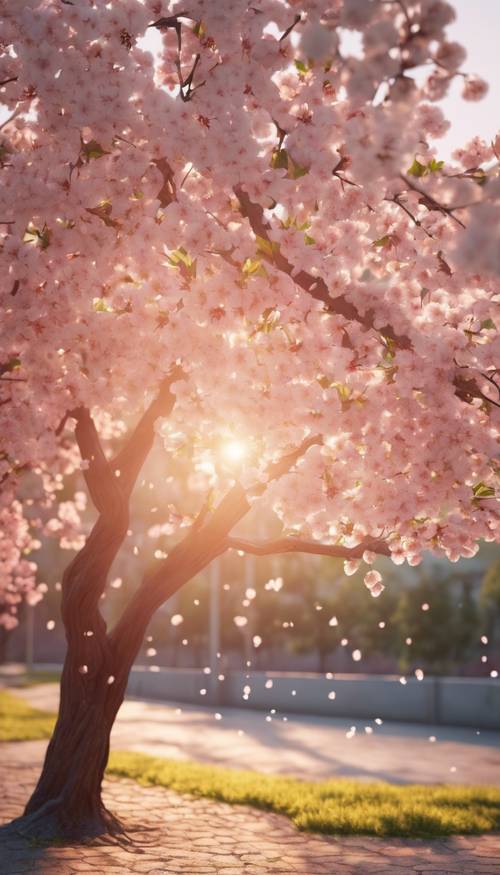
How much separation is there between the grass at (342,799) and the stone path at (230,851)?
312 mm

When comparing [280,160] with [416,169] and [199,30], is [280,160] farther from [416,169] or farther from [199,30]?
[199,30]

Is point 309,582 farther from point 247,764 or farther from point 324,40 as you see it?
point 324,40

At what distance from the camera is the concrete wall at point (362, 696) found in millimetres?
20312

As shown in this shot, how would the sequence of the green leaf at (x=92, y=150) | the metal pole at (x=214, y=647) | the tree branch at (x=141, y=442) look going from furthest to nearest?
the metal pole at (x=214, y=647), the tree branch at (x=141, y=442), the green leaf at (x=92, y=150)

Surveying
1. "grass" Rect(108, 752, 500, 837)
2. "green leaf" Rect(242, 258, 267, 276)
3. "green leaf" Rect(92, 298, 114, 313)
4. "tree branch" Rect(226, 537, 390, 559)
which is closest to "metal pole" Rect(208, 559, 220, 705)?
"grass" Rect(108, 752, 500, 837)

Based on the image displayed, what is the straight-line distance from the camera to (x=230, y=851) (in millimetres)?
8109

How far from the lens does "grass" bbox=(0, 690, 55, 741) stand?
1759cm

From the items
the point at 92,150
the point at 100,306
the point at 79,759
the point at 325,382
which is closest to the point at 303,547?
the point at 325,382

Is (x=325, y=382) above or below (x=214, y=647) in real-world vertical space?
above

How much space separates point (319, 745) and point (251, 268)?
12.7 meters

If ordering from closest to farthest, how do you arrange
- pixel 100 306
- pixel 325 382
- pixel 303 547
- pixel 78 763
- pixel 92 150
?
pixel 92 150 → pixel 325 382 → pixel 100 306 → pixel 78 763 → pixel 303 547

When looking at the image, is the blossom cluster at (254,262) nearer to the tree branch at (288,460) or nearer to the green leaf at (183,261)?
the green leaf at (183,261)

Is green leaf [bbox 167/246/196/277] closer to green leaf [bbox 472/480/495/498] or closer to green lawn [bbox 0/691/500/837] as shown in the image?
green leaf [bbox 472/480/495/498]

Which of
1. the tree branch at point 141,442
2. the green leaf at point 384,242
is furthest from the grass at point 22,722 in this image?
the green leaf at point 384,242
